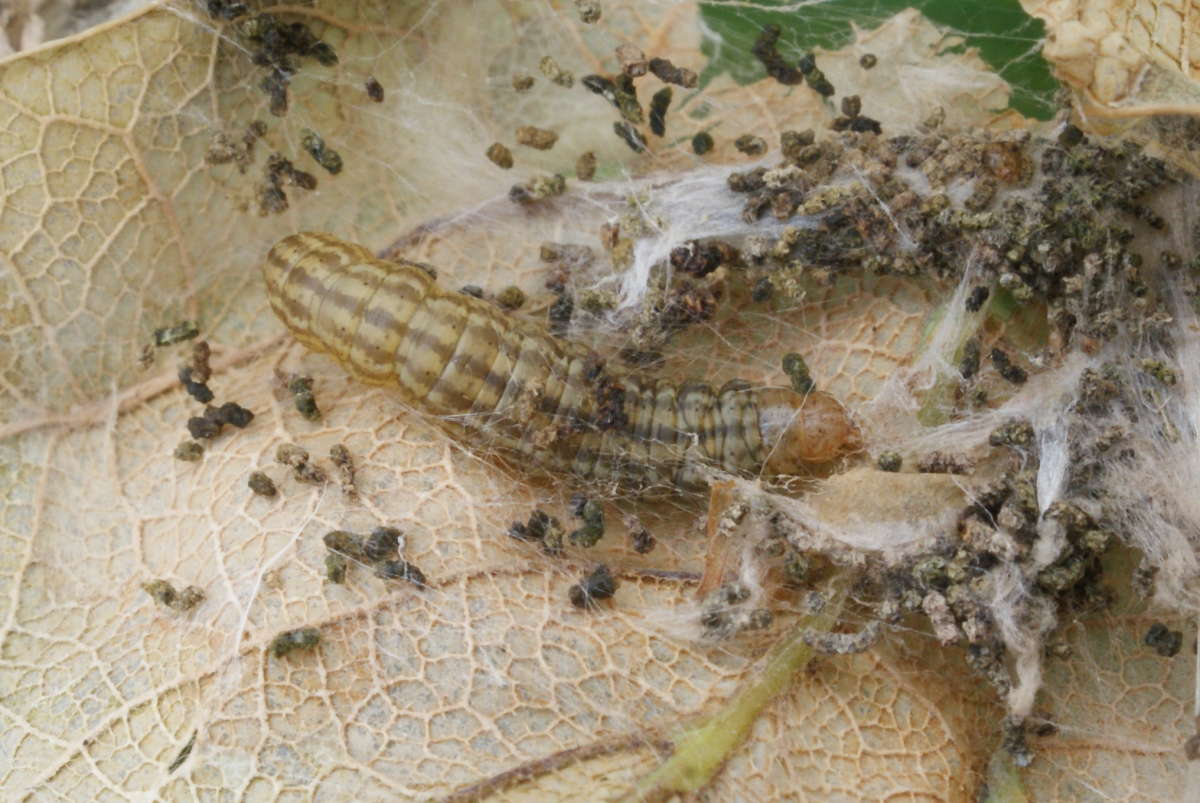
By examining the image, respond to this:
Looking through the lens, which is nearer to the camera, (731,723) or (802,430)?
(731,723)

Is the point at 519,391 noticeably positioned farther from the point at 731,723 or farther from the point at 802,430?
the point at 731,723

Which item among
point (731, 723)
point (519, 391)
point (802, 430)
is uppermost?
point (519, 391)

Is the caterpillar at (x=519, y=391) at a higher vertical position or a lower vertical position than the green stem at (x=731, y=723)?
higher

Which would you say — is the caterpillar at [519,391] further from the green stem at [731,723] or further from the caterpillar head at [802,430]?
the green stem at [731,723]

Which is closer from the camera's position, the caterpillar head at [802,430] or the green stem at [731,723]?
the green stem at [731,723]

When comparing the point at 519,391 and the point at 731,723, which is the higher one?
the point at 519,391

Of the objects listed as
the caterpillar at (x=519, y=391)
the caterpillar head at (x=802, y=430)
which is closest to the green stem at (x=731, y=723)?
the caterpillar head at (x=802, y=430)

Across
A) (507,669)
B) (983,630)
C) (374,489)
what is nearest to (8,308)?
(374,489)

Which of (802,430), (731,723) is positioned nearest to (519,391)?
(802,430)

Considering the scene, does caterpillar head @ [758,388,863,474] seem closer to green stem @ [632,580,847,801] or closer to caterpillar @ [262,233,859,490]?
caterpillar @ [262,233,859,490]
